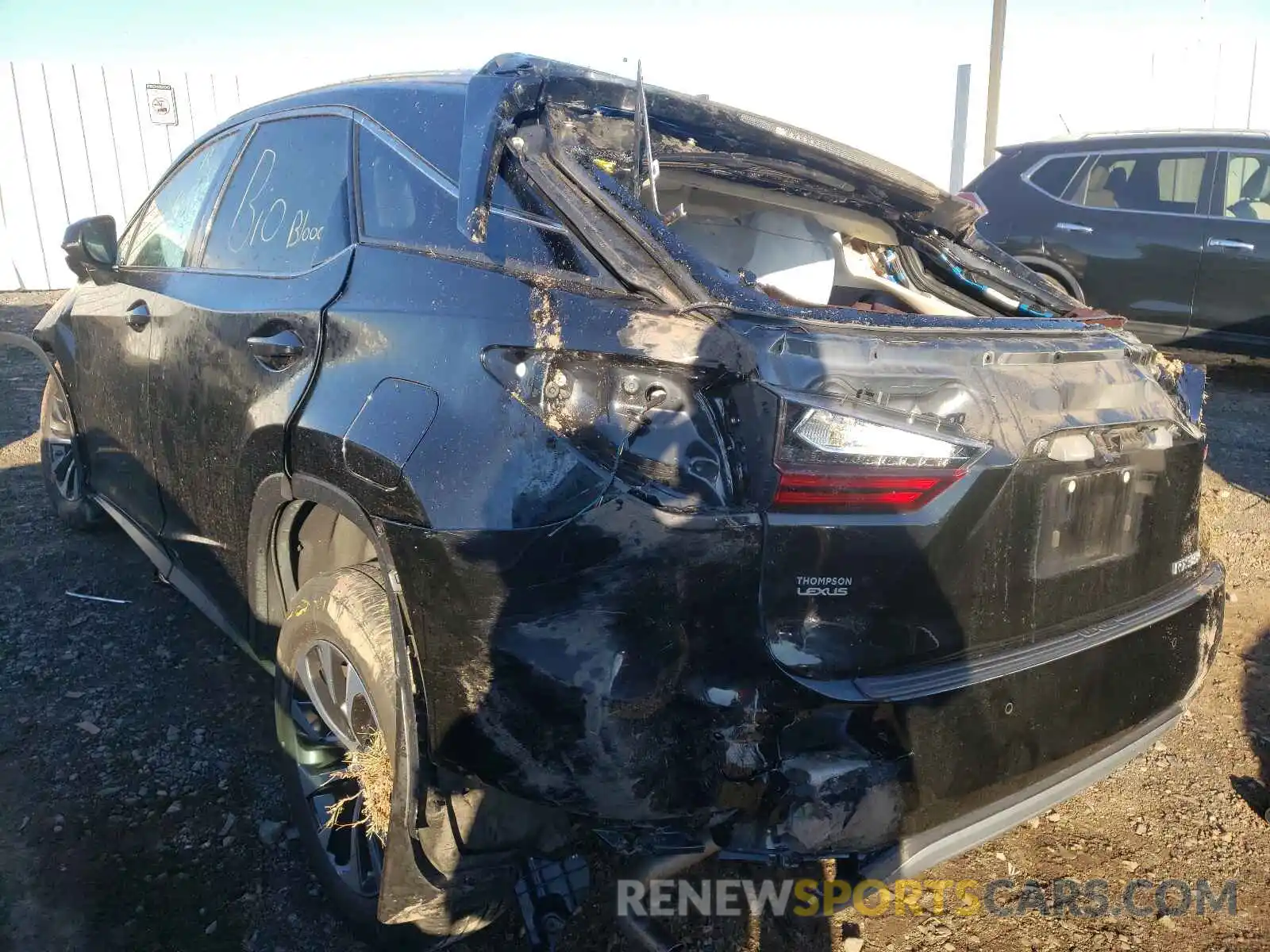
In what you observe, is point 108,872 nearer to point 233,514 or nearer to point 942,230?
point 233,514

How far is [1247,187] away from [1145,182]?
692 mm

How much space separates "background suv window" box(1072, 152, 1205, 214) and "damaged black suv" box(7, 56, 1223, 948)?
587 cm

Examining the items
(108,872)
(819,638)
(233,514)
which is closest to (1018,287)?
(819,638)

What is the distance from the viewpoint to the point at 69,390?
4117 millimetres

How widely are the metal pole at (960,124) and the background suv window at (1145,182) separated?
7529mm

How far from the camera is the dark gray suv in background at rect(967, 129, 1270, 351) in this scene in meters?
7.05

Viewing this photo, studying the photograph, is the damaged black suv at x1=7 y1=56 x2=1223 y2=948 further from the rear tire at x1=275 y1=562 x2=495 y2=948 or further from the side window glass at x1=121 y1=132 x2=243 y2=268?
the side window glass at x1=121 y1=132 x2=243 y2=268

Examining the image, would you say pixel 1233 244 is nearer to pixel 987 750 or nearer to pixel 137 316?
pixel 987 750

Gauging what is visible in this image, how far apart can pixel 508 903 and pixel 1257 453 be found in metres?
5.60

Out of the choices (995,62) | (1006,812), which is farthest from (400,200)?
(995,62)

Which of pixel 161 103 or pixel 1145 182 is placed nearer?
pixel 1145 182

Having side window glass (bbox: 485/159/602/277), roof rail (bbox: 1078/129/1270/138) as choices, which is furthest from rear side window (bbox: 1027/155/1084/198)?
side window glass (bbox: 485/159/602/277)

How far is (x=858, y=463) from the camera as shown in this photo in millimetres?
1688

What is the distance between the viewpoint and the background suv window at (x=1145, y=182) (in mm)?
7309
